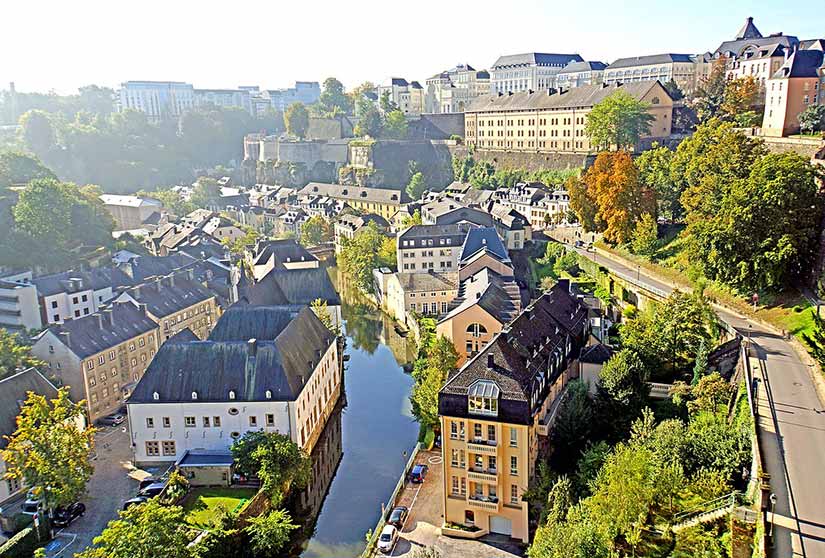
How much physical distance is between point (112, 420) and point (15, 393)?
5.88m

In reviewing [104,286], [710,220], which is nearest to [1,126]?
[104,286]

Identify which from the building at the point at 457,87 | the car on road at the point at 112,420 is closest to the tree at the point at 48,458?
the car on road at the point at 112,420

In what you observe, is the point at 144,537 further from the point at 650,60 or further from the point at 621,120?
the point at 650,60

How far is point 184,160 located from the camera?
10362 centimetres

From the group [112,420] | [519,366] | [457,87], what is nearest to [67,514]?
[112,420]

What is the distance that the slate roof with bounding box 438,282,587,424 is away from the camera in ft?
63.8

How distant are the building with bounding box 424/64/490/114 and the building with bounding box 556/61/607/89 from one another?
45.5 ft

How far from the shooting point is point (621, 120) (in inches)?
2087

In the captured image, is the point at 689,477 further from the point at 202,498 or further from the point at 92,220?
the point at 92,220

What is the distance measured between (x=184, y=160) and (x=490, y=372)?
94262mm

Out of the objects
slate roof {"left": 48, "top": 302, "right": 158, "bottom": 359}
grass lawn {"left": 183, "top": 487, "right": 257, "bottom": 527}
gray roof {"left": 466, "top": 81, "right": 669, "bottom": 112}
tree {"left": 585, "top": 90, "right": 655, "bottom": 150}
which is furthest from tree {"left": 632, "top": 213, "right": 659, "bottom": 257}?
slate roof {"left": 48, "top": 302, "right": 158, "bottom": 359}

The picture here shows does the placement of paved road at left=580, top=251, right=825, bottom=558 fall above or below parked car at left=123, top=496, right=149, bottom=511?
above

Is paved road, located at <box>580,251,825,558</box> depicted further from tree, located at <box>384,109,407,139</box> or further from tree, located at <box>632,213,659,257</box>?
tree, located at <box>384,109,407,139</box>

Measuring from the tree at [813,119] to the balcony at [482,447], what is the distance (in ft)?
95.6
